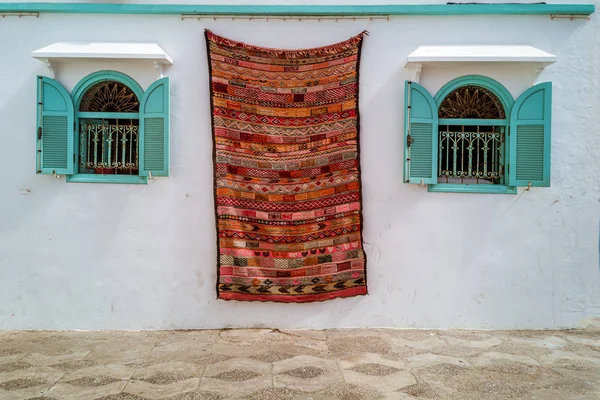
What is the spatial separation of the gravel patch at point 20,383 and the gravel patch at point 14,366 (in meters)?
0.25

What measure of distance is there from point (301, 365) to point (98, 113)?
321cm

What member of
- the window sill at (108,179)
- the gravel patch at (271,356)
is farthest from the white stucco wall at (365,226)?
the gravel patch at (271,356)

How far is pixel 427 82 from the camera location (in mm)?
4602

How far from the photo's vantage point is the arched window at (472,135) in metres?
4.58

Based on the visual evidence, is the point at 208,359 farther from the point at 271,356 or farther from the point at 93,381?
the point at 93,381

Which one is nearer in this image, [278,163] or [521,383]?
[521,383]

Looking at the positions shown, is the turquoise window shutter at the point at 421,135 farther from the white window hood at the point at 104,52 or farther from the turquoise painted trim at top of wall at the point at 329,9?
the white window hood at the point at 104,52

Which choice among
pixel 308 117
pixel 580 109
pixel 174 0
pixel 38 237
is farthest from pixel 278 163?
pixel 580 109

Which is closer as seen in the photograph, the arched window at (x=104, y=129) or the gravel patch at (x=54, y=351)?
the gravel patch at (x=54, y=351)

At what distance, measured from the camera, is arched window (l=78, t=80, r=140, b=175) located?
4.60 metres

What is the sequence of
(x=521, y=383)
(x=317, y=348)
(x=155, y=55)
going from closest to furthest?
1. (x=521, y=383)
2. (x=317, y=348)
3. (x=155, y=55)

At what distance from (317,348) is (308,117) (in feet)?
7.46

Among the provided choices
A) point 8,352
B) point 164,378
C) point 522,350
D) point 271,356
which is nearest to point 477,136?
point 522,350

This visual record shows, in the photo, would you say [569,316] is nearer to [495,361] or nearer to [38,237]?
[495,361]
